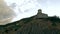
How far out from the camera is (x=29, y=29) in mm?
23906

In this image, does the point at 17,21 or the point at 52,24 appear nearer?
the point at 52,24

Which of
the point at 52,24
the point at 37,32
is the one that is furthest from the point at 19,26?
the point at 52,24

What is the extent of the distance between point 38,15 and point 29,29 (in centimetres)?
204

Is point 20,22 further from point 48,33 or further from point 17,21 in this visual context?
point 48,33

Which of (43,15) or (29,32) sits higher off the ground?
(43,15)

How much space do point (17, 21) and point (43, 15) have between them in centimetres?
361

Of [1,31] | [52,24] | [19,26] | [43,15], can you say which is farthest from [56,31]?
[1,31]

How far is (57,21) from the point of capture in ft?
75.5

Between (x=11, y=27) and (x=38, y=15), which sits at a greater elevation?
(x=38, y=15)

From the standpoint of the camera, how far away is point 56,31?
22.8m

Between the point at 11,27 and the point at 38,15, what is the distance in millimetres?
3831

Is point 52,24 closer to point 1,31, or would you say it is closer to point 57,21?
point 57,21

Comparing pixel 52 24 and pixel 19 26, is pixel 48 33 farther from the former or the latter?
pixel 19 26

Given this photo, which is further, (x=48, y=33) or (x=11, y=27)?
(x=11, y=27)
